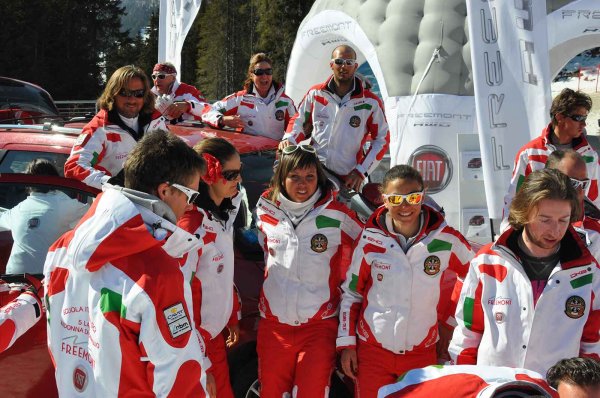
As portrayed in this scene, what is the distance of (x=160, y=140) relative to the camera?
7.84 feet

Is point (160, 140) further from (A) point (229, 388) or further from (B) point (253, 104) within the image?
(B) point (253, 104)

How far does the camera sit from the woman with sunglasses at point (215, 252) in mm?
3510

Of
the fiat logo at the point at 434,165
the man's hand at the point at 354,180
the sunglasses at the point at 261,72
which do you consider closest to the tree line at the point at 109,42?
the fiat logo at the point at 434,165

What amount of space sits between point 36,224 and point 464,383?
2726 mm

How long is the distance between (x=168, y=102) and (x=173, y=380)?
485cm

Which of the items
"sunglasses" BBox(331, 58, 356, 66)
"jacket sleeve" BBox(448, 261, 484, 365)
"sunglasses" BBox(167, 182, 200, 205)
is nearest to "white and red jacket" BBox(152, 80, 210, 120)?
"sunglasses" BBox(331, 58, 356, 66)

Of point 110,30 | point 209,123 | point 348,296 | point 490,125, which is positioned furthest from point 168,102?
point 110,30

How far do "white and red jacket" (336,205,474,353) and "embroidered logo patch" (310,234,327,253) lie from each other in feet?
0.61

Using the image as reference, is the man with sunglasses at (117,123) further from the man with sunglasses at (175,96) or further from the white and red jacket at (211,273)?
the man with sunglasses at (175,96)

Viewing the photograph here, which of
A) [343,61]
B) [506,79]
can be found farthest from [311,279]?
[506,79]

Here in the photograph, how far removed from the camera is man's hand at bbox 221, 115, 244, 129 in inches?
239

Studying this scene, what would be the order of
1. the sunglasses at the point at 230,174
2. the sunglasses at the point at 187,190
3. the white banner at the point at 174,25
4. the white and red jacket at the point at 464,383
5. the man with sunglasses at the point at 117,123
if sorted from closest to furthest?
the white and red jacket at the point at 464,383 < the sunglasses at the point at 187,190 < the sunglasses at the point at 230,174 < the man with sunglasses at the point at 117,123 < the white banner at the point at 174,25

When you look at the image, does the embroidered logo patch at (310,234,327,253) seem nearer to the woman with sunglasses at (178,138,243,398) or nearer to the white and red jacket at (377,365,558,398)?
the woman with sunglasses at (178,138,243,398)

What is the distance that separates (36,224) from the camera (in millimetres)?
3906
